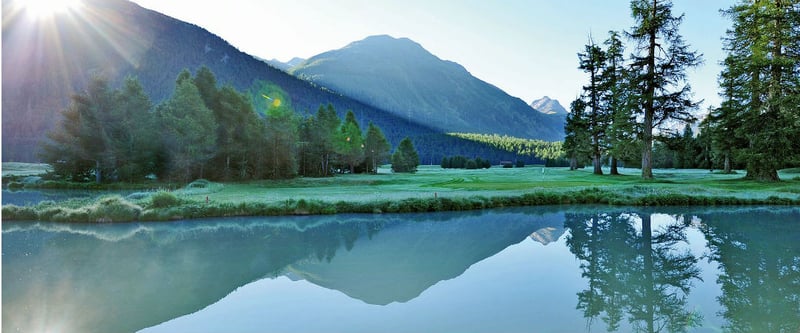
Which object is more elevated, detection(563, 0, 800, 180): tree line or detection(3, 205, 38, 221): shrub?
detection(563, 0, 800, 180): tree line

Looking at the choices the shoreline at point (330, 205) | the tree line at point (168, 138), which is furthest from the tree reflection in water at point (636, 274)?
the tree line at point (168, 138)

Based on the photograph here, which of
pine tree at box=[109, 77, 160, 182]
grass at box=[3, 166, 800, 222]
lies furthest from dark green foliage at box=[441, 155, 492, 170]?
pine tree at box=[109, 77, 160, 182]

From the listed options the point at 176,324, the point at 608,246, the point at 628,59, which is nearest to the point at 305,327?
the point at 176,324

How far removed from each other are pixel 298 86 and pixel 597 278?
17060cm

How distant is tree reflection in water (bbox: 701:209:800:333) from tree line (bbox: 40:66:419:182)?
35.8 metres

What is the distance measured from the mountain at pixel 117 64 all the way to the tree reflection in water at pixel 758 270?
103055 mm

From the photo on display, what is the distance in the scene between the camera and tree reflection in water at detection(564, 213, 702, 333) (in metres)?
7.14

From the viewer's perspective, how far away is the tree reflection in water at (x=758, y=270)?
6.94 m

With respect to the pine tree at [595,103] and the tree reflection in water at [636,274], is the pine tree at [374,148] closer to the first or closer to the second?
the pine tree at [595,103]

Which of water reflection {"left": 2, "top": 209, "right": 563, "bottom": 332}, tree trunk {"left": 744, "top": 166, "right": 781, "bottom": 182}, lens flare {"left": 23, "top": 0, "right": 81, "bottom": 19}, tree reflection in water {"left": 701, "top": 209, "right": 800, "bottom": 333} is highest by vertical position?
lens flare {"left": 23, "top": 0, "right": 81, "bottom": 19}

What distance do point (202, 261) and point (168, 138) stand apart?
2915cm

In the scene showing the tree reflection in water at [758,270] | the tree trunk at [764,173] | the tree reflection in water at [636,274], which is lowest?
the tree reflection in water at [636,274]

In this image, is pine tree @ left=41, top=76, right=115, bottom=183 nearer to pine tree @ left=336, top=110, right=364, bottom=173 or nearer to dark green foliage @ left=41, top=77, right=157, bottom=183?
dark green foliage @ left=41, top=77, right=157, bottom=183

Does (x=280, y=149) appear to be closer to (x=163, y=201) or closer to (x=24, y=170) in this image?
(x=163, y=201)
